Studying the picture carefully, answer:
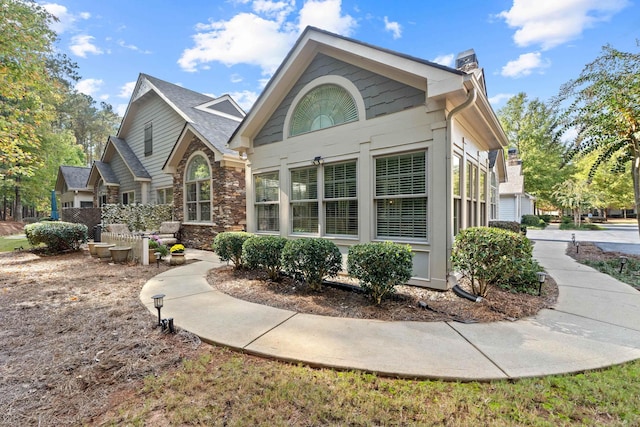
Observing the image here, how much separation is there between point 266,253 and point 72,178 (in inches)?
805

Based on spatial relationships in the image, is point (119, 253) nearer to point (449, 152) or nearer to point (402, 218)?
point (402, 218)

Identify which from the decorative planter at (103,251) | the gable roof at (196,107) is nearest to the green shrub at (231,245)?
the decorative planter at (103,251)

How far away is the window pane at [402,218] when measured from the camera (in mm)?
5402

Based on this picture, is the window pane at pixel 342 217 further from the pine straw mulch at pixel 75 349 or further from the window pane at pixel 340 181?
the pine straw mulch at pixel 75 349

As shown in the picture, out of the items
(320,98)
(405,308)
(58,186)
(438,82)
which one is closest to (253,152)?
(320,98)

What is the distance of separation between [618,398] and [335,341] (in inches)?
101

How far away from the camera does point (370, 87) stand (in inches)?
232

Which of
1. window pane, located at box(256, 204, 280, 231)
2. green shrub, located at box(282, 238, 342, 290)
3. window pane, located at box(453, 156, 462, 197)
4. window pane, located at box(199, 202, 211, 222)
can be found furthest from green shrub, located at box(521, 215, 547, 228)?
window pane, located at box(199, 202, 211, 222)

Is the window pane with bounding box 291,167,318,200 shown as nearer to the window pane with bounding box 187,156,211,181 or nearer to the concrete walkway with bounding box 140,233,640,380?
the concrete walkway with bounding box 140,233,640,380

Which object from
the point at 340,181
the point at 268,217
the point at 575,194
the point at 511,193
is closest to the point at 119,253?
the point at 268,217

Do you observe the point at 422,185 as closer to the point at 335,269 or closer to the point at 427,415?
the point at 335,269

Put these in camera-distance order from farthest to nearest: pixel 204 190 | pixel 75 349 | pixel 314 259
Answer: pixel 204 190, pixel 314 259, pixel 75 349

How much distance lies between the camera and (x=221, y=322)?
3924mm

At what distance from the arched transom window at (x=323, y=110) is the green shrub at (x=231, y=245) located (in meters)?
3.09
